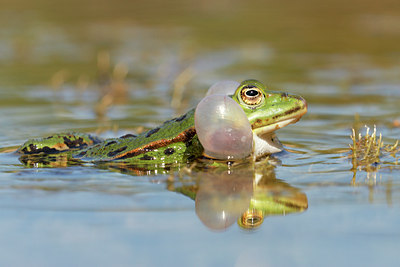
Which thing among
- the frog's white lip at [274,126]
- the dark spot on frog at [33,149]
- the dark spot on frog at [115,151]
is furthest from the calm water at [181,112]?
the dark spot on frog at [115,151]

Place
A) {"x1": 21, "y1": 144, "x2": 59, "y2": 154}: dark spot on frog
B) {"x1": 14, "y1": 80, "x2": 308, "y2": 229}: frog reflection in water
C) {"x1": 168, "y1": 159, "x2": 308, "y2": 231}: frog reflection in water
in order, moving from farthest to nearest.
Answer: {"x1": 21, "y1": 144, "x2": 59, "y2": 154}: dark spot on frog, {"x1": 14, "y1": 80, "x2": 308, "y2": 229}: frog reflection in water, {"x1": 168, "y1": 159, "x2": 308, "y2": 231}: frog reflection in water

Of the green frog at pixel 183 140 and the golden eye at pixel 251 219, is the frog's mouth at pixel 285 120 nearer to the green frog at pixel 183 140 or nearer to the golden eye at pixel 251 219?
the green frog at pixel 183 140

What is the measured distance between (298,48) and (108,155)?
10031mm

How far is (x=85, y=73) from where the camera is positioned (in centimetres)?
1262

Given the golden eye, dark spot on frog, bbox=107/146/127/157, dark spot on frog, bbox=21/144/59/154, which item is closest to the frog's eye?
dark spot on frog, bbox=107/146/127/157

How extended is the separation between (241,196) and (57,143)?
8.55 ft

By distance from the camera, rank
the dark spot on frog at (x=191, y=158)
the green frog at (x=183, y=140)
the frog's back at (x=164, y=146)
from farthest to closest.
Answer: the dark spot on frog at (x=191, y=158), the frog's back at (x=164, y=146), the green frog at (x=183, y=140)

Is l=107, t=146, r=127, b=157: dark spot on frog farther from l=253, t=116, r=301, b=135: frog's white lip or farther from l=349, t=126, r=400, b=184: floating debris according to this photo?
l=349, t=126, r=400, b=184: floating debris

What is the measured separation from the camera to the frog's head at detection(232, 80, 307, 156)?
5.83 meters

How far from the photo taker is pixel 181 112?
9.25m

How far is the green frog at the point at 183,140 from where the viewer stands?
19.2ft

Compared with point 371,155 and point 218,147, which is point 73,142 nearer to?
point 218,147

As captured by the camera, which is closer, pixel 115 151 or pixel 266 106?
pixel 266 106

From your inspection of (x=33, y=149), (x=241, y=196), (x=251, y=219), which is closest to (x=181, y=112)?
(x=33, y=149)
